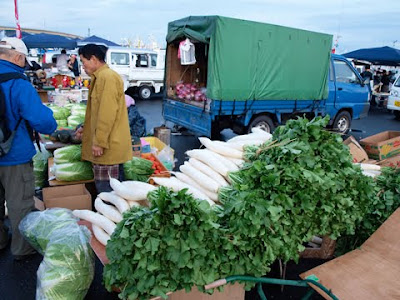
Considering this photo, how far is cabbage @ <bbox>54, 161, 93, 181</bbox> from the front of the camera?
429 centimetres

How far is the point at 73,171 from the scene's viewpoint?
4332 millimetres

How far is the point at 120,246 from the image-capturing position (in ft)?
6.28

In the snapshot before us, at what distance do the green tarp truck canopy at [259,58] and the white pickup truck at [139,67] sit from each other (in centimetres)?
713

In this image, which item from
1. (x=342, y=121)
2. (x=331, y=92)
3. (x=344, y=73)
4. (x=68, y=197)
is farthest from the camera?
(x=342, y=121)

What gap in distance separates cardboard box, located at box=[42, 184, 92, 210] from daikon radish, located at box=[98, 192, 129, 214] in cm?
124

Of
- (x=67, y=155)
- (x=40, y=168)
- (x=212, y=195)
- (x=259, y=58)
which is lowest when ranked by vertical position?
(x=40, y=168)

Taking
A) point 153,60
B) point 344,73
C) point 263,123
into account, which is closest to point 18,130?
point 263,123

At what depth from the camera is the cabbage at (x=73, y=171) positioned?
429 cm

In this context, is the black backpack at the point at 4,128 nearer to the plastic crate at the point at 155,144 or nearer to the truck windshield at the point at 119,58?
the plastic crate at the point at 155,144

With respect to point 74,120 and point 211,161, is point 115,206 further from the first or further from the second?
point 74,120

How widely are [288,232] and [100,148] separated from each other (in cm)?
212

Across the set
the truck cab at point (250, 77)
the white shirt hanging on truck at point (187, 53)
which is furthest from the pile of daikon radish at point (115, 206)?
the white shirt hanging on truck at point (187, 53)

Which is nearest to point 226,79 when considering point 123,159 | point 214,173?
point 123,159

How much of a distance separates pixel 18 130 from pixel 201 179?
1829 millimetres
